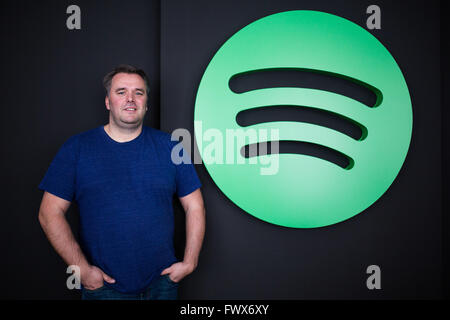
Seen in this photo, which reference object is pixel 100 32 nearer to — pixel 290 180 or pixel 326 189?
pixel 290 180

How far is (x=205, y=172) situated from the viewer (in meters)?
1.67

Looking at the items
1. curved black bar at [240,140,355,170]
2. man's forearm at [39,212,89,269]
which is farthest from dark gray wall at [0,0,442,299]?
A: man's forearm at [39,212,89,269]

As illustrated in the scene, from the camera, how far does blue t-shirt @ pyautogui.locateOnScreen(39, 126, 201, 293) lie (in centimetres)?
129

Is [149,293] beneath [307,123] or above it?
beneath

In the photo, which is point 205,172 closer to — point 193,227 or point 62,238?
point 193,227

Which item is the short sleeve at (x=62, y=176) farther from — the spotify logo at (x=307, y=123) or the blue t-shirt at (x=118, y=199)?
the spotify logo at (x=307, y=123)

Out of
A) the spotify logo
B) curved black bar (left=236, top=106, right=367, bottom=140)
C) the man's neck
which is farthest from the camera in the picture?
curved black bar (left=236, top=106, right=367, bottom=140)

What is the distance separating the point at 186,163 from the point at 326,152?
85cm

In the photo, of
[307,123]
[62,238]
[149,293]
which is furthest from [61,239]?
[307,123]

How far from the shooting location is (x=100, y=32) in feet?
5.79

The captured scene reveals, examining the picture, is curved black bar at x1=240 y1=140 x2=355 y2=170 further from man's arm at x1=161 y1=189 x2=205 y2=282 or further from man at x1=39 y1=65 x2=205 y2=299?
man at x1=39 y1=65 x2=205 y2=299

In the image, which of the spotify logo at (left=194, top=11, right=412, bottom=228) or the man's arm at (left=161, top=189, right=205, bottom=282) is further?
the spotify logo at (left=194, top=11, right=412, bottom=228)

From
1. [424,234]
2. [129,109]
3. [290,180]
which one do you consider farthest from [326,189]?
[129,109]

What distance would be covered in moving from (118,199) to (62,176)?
0.26 metres
